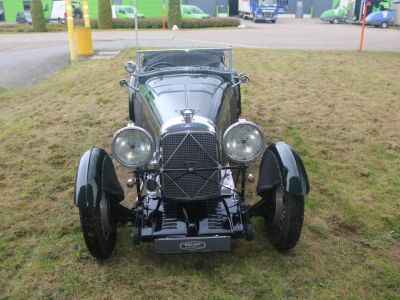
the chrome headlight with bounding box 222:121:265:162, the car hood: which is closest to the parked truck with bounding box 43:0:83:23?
the car hood

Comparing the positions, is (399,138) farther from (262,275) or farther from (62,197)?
(62,197)

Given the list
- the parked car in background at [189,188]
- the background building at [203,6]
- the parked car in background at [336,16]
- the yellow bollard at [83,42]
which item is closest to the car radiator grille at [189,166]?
the parked car in background at [189,188]

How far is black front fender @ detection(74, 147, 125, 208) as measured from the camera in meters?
2.88

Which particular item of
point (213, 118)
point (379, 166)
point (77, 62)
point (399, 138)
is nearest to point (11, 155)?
point (213, 118)

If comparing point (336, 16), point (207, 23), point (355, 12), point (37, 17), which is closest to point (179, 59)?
point (207, 23)

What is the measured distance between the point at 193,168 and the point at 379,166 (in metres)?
2.92

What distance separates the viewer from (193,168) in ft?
10.1

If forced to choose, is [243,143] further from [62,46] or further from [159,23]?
[159,23]

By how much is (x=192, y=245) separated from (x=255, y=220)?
1052 millimetres

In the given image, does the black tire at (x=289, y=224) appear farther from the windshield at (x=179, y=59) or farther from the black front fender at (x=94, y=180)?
the windshield at (x=179, y=59)

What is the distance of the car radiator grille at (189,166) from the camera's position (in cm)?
304

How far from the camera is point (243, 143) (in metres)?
3.12

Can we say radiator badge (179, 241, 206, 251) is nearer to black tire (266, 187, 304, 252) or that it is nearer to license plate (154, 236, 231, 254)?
license plate (154, 236, 231, 254)

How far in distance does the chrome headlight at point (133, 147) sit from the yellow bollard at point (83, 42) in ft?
36.4
